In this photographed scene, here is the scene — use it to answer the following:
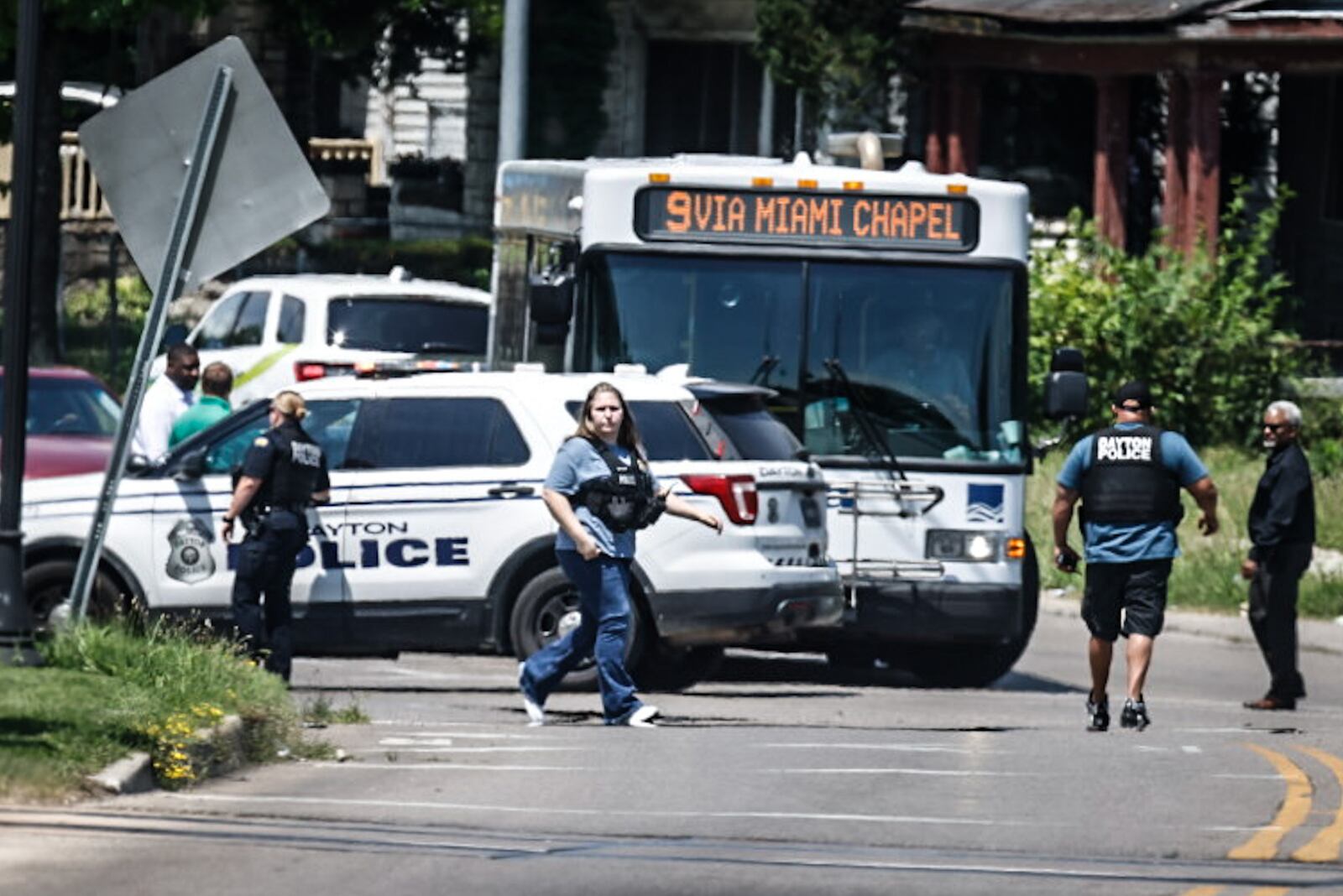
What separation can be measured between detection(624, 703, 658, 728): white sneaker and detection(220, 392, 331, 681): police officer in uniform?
2062 mm

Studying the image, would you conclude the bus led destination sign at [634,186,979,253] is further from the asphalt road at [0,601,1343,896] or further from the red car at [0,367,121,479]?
the red car at [0,367,121,479]

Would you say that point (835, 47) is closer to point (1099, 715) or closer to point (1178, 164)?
point (1178, 164)

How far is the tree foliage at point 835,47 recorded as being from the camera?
34.4 meters

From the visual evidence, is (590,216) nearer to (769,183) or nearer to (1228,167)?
(769,183)

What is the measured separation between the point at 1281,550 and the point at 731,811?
6983 millimetres

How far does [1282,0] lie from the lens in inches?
1278

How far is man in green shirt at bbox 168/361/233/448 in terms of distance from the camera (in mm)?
18938

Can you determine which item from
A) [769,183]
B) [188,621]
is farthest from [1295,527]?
[188,621]

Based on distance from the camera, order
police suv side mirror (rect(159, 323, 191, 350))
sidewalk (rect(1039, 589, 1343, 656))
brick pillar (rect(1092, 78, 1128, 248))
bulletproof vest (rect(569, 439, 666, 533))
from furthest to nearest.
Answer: brick pillar (rect(1092, 78, 1128, 248)) → police suv side mirror (rect(159, 323, 191, 350)) → sidewalk (rect(1039, 589, 1343, 656)) → bulletproof vest (rect(569, 439, 666, 533))

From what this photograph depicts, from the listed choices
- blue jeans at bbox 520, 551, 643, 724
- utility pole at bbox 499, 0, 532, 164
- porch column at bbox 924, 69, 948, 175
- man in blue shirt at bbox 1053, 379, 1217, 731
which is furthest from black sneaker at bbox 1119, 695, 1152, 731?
porch column at bbox 924, 69, 948, 175

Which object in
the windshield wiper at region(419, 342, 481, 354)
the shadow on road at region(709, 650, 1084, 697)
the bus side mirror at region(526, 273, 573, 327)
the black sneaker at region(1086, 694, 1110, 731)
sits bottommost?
the shadow on road at region(709, 650, 1084, 697)

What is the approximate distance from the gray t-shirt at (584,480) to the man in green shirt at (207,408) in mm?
4614

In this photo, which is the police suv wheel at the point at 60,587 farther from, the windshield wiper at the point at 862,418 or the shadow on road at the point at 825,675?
the windshield wiper at the point at 862,418

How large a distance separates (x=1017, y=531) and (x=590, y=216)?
302 centimetres
